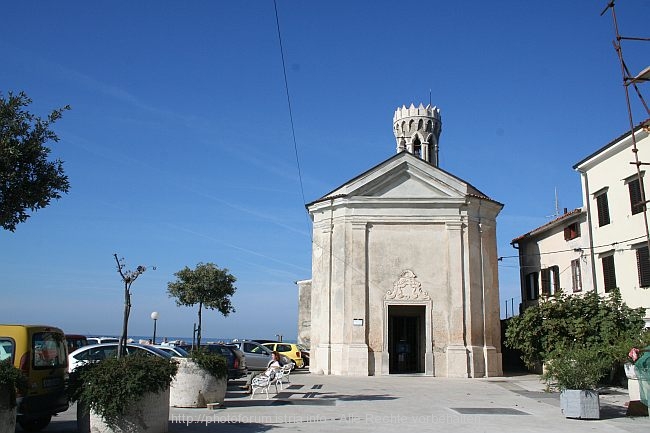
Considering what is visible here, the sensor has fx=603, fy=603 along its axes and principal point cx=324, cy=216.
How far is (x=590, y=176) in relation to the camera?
82.0ft

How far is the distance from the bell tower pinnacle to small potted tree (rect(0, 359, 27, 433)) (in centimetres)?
4044

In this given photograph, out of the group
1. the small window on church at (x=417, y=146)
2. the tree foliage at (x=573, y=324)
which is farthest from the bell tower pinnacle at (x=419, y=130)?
the tree foliage at (x=573, y=324)

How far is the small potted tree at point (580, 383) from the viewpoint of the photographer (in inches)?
514

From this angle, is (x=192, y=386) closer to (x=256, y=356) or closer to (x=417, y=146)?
(x=256, y=356)

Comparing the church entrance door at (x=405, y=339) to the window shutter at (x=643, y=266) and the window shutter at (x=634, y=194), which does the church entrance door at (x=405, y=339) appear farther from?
the window shutter at (x=634, y=194)

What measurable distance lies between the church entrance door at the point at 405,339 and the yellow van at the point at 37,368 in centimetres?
1842

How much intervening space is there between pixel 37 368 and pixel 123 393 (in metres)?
2.01

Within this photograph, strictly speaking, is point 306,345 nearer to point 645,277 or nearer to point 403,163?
point 403,163

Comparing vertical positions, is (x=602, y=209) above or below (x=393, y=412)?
above

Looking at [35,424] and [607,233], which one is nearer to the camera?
[35,424]

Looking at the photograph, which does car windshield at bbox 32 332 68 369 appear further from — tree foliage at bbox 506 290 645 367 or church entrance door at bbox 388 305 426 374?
church entrance door at bbox 388 305 426 374

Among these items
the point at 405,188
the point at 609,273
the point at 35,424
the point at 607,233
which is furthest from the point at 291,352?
the point at 35,424

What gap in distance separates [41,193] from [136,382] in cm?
460

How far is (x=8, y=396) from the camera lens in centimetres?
848
